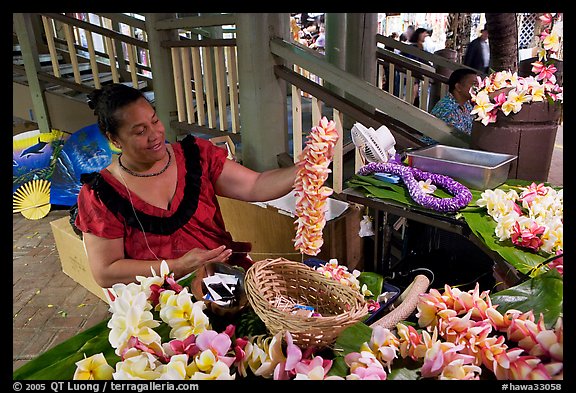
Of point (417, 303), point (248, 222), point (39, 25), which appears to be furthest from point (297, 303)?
point (39, 25)

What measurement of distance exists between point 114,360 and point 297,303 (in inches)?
20.4

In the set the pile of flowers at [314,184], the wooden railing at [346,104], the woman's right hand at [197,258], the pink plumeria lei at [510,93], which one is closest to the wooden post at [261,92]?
the wooden railing at [346,104]

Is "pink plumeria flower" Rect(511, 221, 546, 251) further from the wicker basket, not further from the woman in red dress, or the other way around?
the woman in red dress

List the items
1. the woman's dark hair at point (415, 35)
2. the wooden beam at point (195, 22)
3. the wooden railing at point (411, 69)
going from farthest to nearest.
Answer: the woman's dark hair at point (415, 35) < the wooden railing at point (411, 69) < the wooden beam at point (195, 22)

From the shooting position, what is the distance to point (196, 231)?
2.00m

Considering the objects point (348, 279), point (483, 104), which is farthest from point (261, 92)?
point (348, 279)

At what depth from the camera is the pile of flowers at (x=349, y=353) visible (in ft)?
2.80

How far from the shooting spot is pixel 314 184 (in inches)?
53.3

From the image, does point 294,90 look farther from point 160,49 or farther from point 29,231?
point 29,231

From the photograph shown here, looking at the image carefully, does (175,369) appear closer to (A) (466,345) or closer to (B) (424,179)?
(A) (466,345)

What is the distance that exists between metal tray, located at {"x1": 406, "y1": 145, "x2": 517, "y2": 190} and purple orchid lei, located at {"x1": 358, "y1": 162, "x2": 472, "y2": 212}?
5 cm

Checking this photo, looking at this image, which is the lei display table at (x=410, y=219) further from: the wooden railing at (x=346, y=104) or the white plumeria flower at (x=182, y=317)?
the white plumeria flower at (x=182, y=317)

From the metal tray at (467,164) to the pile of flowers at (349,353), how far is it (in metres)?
1.03

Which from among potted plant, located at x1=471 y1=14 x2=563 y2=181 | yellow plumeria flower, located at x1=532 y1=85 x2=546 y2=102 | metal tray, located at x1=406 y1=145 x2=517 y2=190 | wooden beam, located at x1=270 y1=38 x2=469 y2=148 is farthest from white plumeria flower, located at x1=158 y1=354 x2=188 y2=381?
wooden beam, located at x1=270 y1=38 x2=469 y2=148
